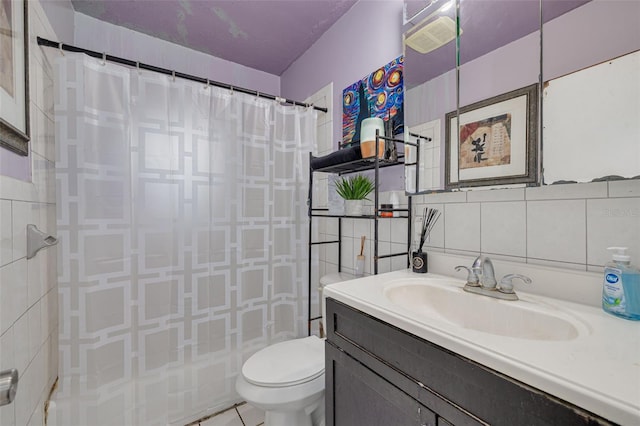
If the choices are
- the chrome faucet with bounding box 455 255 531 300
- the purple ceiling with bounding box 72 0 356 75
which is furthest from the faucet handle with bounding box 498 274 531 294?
the purple ceiling with bounding box 72 0 356 75

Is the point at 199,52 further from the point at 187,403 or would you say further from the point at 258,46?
the point at 187,403

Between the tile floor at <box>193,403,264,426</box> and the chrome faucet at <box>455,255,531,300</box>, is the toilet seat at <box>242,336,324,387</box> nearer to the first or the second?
the tile floor at <box>193,403,264,426</box>

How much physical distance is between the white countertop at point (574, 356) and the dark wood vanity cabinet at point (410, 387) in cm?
2

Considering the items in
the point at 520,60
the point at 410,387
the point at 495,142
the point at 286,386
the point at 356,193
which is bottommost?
the point at 286,386

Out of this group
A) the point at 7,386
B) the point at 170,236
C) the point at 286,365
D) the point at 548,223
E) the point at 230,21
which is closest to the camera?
the point at 7,386

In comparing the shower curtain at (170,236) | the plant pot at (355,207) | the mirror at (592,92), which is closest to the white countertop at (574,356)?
the mirror at (592,92)

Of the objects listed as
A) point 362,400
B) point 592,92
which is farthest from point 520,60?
point 362,400

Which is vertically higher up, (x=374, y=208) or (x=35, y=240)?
(x=374, y=208)

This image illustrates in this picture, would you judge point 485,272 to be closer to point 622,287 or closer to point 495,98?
point 622,287

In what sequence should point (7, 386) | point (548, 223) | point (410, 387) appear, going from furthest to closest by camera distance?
point (548, 223) < point (410, 387) < point (7, 386)

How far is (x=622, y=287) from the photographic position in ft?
2.21

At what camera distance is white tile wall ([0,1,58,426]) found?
84 centimetres

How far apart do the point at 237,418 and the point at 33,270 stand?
122 cm

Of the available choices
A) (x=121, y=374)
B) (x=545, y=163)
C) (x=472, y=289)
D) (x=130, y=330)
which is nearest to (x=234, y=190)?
(x=130, y=330)
